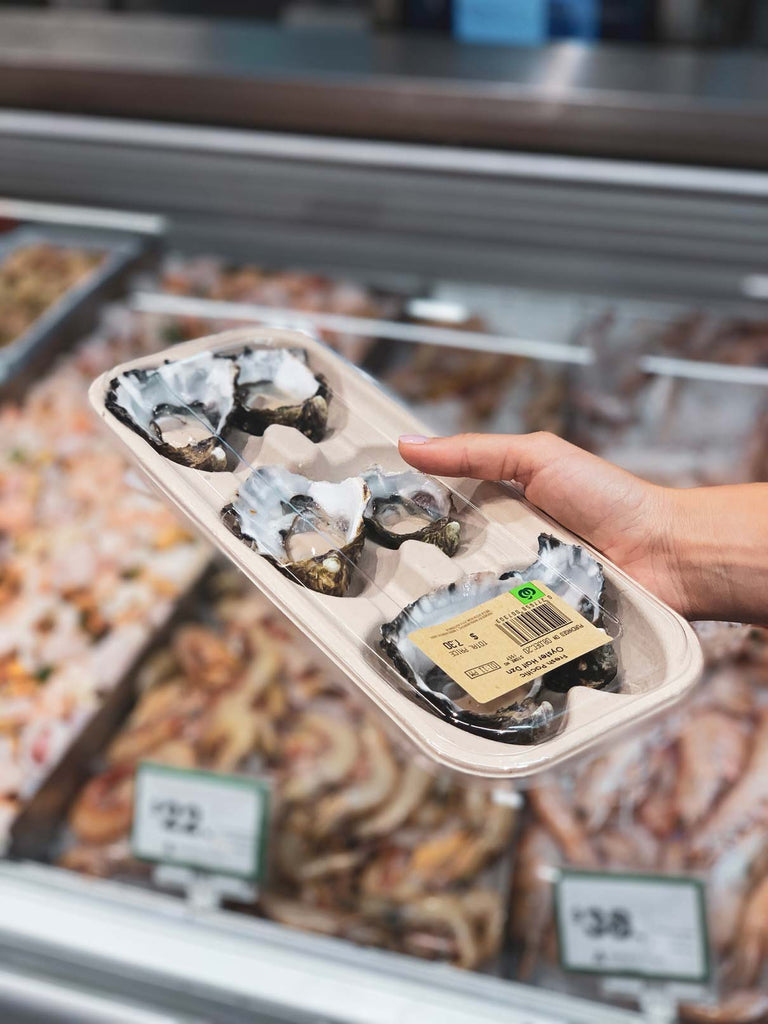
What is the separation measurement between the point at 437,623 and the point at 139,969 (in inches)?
37.4

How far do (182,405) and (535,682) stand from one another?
1.83 ft

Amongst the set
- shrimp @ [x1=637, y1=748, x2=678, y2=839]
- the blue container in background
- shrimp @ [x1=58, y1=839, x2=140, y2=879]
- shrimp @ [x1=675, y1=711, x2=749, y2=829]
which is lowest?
shrimp @ [x1=58, y1=839, x2=140, y2=879]

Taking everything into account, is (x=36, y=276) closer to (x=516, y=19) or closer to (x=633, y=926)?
(x=516, y=19)

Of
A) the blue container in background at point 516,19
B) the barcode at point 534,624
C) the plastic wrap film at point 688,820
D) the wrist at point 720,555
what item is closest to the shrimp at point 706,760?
the plastic wrap film at point 688,820

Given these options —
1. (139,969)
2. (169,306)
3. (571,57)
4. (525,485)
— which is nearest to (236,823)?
(139,969)

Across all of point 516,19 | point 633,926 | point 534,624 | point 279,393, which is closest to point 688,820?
point 633,926

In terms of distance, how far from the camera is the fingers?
111cm

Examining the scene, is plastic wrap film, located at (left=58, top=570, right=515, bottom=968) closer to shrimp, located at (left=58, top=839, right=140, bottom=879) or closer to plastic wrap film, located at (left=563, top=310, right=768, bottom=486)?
shrimp, located at (left=58, top=839, right=140, bottom=879)

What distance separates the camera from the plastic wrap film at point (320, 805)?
1619 millimetres

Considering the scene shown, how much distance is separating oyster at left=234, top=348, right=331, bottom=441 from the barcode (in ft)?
1.31

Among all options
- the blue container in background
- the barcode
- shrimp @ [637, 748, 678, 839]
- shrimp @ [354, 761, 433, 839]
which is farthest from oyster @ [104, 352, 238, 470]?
the blue container in background

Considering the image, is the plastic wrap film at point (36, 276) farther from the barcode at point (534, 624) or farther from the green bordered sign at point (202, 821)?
the barcode at point (534, 624)

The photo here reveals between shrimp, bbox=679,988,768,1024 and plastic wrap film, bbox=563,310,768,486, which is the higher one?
plastic wrap film, bbox=563,310,768,486

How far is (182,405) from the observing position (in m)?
1.19
